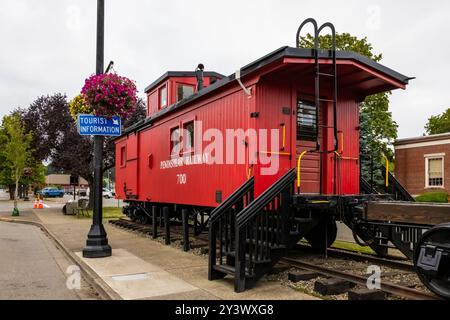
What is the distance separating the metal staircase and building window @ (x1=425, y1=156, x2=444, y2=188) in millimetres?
25459

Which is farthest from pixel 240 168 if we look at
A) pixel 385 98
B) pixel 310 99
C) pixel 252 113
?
pixel 385 98

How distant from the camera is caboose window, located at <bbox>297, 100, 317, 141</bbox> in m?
8.00

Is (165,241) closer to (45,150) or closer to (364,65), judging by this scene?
(364,65)

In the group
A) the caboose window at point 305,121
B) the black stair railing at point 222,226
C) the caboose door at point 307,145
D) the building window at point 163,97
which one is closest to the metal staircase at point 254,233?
the black stair railing at point 222,226

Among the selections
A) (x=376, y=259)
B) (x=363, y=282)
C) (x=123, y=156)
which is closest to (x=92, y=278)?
(x=363, y=282)

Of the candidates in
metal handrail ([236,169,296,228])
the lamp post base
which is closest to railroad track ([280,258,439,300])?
metal handrail ([236,169,296,228])

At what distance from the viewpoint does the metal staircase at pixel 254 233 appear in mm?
5930

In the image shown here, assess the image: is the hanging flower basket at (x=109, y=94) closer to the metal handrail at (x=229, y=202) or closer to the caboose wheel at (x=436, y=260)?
the metal handrail at (x=229, y=202)

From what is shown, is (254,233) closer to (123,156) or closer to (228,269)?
(228,269)

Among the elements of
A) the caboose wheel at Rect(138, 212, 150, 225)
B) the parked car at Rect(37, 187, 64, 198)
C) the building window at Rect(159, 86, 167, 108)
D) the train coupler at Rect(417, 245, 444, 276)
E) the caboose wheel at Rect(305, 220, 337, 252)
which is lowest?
the parked car at Rect(37, 187, 64, 198)

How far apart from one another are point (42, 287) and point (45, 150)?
815 inches

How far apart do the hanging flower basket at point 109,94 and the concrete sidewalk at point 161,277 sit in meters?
3.11

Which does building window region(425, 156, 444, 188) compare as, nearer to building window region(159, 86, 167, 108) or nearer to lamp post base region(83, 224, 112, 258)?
building window region(159, 86, 167, 108)

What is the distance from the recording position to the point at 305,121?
809cm
